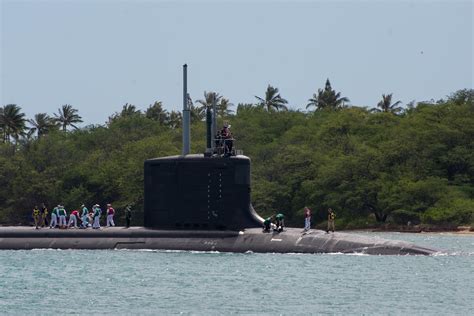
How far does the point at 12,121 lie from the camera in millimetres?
93938

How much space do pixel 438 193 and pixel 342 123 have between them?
15.2 meters

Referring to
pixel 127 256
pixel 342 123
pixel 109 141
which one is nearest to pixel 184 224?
pixel 127 256

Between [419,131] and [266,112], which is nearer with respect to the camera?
[419,131]

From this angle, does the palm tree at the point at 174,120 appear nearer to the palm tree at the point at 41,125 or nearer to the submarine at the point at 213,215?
the palm tree at the point at 41,125

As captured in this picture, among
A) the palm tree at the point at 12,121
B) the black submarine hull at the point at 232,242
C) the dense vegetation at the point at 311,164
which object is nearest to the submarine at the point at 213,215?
the black submarine hull at the point at 232,242

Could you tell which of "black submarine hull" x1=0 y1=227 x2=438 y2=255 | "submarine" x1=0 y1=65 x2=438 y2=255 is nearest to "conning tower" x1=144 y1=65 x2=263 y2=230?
"submarine" x1=0 y1=65 x2=438 y2=255

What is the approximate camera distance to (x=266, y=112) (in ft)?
305

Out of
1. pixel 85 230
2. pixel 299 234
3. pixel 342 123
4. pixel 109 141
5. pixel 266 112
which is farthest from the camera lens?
pixel 266 112

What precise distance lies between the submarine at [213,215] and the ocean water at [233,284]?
1.21 ft

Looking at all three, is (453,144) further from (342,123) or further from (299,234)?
(299,234)

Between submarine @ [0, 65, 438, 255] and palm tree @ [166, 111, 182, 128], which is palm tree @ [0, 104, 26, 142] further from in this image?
submarine @ [0, 65, 438, 255]

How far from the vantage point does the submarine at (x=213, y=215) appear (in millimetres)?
34781

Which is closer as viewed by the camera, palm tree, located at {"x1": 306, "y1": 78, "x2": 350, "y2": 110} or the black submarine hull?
the black submarine hull

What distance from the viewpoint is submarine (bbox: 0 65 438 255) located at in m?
34.8
